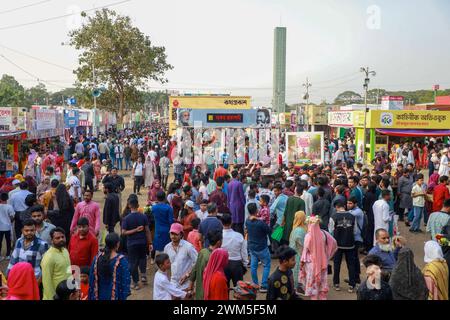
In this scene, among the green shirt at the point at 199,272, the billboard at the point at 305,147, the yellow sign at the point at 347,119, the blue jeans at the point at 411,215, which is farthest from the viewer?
the yellow sign at the point at 347,119

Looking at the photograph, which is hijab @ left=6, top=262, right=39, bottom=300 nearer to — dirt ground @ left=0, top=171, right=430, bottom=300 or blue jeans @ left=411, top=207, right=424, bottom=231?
dirt ground @ left=0, top=171, right=430, bottom=300

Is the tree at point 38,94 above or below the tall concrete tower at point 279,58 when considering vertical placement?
below

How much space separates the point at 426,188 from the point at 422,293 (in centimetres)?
754

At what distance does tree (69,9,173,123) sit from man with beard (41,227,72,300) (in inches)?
1310

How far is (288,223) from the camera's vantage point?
8727mm

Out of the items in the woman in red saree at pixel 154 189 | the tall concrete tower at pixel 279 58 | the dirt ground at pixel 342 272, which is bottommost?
the dirt ground at pixel 342 272

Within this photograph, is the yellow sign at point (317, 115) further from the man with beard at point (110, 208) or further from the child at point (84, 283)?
the child at point (84, 283)

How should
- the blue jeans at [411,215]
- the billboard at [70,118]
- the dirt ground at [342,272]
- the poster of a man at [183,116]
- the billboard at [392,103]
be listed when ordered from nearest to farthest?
the dirt ground at [342,272], the blue jeans at [411,215], the poster of a man at [183,116], the billboard at [70,118], the billboard at [392,103]

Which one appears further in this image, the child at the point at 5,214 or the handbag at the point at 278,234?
the child at the point at 5,214

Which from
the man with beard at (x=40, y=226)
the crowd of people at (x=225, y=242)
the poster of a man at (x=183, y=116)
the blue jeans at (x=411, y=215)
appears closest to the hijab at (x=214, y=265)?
the crowd of people at (x=225, y=242)

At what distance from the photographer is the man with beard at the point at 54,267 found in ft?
18.2

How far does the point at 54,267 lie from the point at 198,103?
25931 mm

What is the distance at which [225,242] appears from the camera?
6.63 metres

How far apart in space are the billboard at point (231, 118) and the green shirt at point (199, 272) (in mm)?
15545
